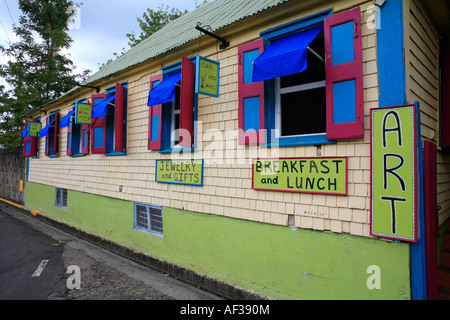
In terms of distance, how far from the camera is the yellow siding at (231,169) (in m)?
3.25

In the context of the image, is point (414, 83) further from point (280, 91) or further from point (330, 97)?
point (280, 91)

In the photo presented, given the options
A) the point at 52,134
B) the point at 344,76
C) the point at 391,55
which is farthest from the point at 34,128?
the point at 391,55

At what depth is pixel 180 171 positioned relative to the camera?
5398 mm

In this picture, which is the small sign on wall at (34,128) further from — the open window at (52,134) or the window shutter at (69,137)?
the window shutter at (69,137)

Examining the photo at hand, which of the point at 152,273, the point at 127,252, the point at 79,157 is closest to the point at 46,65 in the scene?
the point at 79,157

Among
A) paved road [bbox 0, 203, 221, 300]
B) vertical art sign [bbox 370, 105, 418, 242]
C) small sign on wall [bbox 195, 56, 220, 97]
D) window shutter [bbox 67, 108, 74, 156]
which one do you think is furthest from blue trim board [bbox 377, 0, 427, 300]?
window shutter [bbox 67, 108, 74, 156]

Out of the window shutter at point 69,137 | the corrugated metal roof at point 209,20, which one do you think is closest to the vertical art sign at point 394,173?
the corrugated metal roof at point 209,20

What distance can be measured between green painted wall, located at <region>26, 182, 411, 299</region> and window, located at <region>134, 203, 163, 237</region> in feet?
0.50

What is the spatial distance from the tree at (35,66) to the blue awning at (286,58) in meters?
16.5

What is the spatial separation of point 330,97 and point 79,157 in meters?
8.25

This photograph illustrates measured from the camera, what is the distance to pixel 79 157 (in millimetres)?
8969

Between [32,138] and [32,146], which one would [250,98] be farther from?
[32,138]
